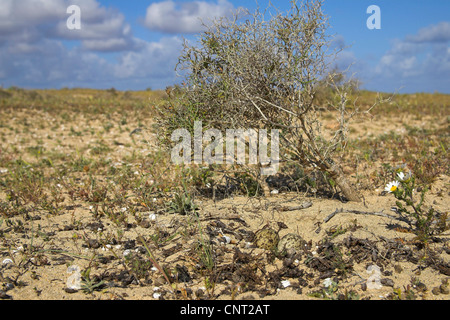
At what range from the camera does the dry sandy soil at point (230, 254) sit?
3.16 meters

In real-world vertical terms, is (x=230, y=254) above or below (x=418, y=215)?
below

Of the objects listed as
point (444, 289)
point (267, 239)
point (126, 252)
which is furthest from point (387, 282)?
point (126, 252)

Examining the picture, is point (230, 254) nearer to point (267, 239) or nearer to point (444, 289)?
point (267, 239)

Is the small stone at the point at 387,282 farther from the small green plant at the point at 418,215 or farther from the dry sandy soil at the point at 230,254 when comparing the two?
the small green plant at the point at 418,215

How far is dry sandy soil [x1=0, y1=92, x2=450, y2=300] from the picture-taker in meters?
3.16

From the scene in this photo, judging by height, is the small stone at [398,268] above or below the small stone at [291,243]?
below

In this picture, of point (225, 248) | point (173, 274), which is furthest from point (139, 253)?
point (225, 248)

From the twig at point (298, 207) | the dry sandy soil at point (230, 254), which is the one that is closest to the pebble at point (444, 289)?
the dry sandy soil at point (230, 254)

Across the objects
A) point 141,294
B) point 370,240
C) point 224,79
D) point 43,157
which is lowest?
point 141,294

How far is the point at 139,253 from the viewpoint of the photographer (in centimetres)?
378

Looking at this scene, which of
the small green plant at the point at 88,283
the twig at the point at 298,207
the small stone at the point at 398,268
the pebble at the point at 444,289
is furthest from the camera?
the twig at the point at 298,207

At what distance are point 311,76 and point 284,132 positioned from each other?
0.72m

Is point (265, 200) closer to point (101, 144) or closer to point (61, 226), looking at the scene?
point (61, 226)

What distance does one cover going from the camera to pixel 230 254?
374cm
